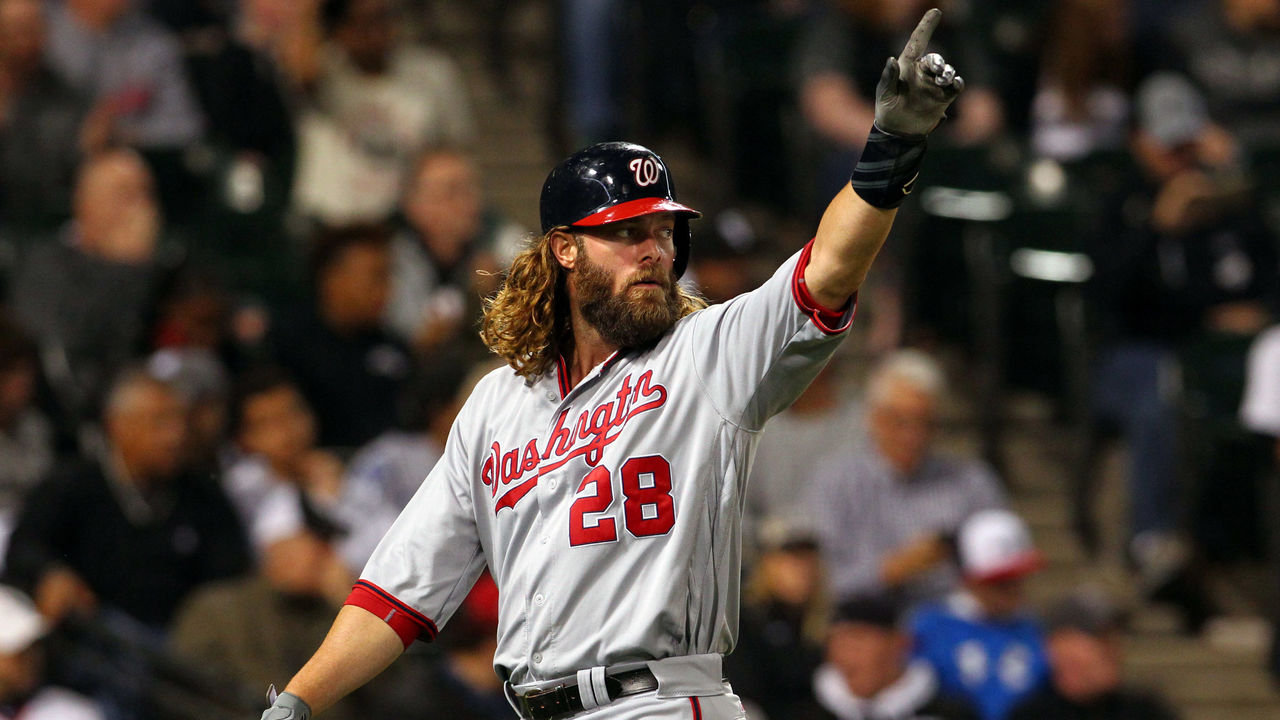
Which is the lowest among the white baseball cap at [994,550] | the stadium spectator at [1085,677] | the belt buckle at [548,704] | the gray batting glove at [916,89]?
the stadium spectator at [1085,677]

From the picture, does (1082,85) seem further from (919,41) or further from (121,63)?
(919,41)

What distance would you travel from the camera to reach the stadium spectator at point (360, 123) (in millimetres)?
8508

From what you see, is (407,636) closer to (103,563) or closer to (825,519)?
(103,563)

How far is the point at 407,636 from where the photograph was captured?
11.8ft

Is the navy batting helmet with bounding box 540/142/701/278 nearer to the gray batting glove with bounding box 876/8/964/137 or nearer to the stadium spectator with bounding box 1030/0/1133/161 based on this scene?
the gray batting glove with bounding box 876/8/964/137

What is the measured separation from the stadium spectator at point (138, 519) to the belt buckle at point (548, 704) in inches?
128

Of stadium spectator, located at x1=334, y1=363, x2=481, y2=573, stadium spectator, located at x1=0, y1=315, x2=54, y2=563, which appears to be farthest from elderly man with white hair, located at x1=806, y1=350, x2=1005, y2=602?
stadium spectator, located at x1=0, y1=315, x2=54, y2=563

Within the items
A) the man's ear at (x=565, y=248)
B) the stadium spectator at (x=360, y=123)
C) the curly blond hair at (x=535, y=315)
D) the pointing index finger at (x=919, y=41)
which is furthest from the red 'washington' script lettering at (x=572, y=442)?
the stadium spectator at (x=360, y=123)

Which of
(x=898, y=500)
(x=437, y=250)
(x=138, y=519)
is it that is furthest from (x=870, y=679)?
(x=437, y=250)

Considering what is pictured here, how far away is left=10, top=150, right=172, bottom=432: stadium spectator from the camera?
739 centimetres

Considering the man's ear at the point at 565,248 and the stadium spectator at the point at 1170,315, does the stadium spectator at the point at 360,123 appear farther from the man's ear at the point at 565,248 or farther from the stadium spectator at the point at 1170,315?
the man's ear at the point at 565,248

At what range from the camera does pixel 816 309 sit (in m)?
3.08

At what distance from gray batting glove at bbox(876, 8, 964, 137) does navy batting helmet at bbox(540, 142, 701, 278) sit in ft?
1.73

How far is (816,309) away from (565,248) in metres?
0.64
